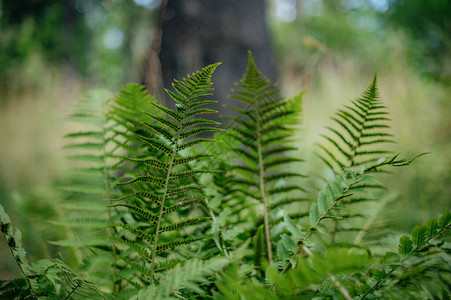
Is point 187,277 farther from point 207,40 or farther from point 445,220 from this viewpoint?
Answer: point 207,40

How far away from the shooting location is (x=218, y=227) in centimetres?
51

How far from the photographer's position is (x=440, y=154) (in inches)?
64.8

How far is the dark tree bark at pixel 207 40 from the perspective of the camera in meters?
1.38

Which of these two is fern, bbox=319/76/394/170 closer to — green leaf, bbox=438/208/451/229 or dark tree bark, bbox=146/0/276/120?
green leaf, bbox=438/208/451/229

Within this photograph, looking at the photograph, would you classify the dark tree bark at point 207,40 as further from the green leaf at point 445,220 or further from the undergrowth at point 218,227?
the green leaf at point 445,220

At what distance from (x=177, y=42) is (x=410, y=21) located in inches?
158

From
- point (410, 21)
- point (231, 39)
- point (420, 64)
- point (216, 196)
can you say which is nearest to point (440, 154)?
point (231, 39)

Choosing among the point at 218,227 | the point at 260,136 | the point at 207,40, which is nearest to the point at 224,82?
the point at 207,40

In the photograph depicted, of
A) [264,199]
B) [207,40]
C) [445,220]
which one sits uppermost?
[207,40]

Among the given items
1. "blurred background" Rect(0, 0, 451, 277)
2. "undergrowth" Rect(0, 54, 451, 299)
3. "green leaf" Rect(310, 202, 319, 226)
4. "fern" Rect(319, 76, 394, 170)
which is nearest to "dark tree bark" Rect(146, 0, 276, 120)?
"blurred background" Rect(0, 0, 451, 277)

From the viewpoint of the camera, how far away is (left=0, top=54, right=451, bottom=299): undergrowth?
0.39 m

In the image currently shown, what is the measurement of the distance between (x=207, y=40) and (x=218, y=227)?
1.15 m

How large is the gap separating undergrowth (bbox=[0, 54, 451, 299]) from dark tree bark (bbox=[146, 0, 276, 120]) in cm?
71

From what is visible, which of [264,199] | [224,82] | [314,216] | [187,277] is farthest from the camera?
[224,82]
